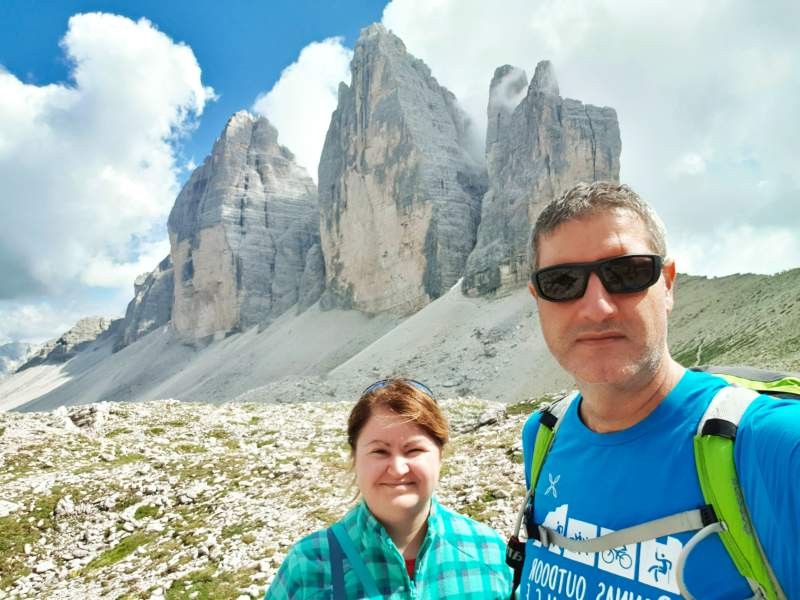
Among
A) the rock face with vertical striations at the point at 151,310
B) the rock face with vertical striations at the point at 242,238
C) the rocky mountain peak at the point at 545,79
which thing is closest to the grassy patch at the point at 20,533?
the rocky mountain peak at the point at 545,79

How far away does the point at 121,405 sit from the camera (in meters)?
21.8

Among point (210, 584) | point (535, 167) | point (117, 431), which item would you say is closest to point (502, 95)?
point (535, 167)

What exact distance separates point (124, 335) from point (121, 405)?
13094cm

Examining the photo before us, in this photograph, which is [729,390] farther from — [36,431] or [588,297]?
[36,431]

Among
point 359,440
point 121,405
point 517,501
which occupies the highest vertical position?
point 121,405

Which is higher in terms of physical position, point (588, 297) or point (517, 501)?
point (588, 297)

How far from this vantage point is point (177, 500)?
1109 centimetres

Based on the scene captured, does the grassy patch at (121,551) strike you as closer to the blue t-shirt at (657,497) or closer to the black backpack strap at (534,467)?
the black backpack strap at (534,467)

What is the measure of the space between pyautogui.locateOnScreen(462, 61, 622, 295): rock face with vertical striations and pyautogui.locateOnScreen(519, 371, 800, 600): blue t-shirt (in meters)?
57.5

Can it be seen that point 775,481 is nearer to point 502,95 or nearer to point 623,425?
point 623,425

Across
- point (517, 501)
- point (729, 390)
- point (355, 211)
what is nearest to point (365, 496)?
point (729, 390)

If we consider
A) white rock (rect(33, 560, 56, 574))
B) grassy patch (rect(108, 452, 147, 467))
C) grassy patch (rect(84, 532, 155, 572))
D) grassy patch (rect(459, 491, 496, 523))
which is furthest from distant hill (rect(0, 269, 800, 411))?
grassy patch (rect(108, 452, 147, 467))

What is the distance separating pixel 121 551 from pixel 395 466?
903cm

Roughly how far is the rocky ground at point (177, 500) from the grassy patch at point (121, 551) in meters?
0.03
